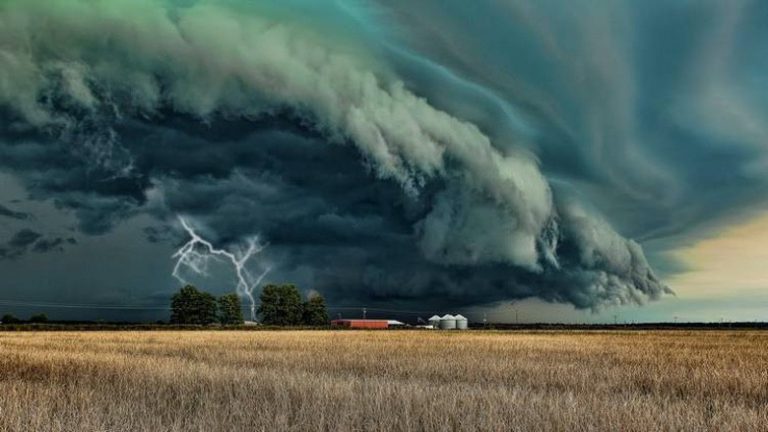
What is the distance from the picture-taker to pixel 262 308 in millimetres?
146000

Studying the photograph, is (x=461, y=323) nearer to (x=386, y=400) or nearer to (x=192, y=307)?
(x=192, y=307)

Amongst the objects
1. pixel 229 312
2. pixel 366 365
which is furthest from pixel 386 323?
pixel 366 365

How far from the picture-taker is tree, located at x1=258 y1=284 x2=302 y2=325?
14612cm

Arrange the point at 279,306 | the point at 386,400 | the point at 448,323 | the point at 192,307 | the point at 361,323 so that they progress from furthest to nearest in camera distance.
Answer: the point at 361,323 → the point at 448,323 → the point at 279,306 → the point at 192,307 → the point at 386,400

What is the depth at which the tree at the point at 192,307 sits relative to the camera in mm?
138250

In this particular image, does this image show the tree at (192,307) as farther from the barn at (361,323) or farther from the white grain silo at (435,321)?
the white grain silo at (435,321)

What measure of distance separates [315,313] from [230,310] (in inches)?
769

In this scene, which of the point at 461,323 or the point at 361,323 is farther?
the point at 361,323

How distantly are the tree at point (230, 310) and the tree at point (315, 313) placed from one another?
582 inches

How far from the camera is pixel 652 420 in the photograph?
7.73 metres

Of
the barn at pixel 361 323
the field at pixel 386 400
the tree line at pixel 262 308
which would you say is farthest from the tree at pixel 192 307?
the field at pixel 386 400

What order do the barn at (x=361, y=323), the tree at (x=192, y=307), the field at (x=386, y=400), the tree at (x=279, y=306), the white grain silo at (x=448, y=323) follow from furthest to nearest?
1. the barn at (x=361, y=323)
2. the white grain silo at (x=448, y=323)
3. the tree at (x=279, y=306)
4. the tree at (x=192, y=307)
5. the field at (x=386, y=400)

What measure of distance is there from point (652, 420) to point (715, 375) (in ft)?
27.1

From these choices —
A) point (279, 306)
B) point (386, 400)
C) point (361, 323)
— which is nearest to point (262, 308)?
point (279, 306)
